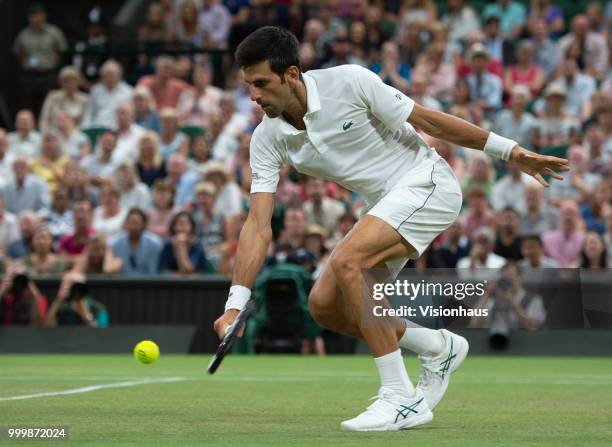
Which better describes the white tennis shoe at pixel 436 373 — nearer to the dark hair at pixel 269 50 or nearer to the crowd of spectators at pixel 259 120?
the dark hair at pixel 269 50

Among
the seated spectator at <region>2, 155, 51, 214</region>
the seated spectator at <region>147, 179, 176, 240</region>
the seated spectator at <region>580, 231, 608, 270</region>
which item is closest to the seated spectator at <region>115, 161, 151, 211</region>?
the seated spectator at <region>147, 179, 176, 240</region>

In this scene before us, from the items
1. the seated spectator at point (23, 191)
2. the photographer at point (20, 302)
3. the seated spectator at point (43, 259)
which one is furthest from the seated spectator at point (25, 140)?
the photographer at point (20, 302)

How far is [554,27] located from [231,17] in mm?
5000

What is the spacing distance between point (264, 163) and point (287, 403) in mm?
1973

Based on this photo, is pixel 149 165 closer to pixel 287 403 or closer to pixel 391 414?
pixel 287 403

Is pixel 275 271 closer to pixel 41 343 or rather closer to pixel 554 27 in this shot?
pixel 41 343

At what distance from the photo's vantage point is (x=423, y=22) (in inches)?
733

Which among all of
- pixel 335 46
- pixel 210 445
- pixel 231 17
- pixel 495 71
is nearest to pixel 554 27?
pixel 495 71

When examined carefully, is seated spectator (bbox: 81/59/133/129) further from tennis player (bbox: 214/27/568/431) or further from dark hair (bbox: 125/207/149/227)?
tennis player (bbox: 214/27/568/431)

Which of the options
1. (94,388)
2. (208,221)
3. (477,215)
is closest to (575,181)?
(477,215)

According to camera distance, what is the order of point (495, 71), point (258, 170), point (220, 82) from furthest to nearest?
point (220, 82)
point (495, 71)
point (258, 170)

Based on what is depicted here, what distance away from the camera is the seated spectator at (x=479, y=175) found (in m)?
15.6

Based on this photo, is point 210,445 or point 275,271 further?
point 275,271

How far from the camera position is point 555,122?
1642 centimetres
